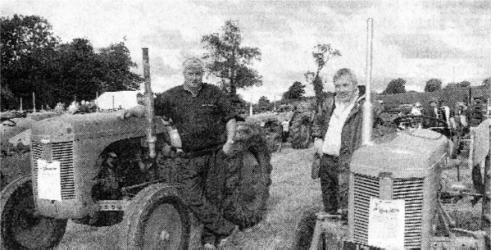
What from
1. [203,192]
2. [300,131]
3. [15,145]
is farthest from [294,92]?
A: [203,192]

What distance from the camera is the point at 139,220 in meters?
3.88

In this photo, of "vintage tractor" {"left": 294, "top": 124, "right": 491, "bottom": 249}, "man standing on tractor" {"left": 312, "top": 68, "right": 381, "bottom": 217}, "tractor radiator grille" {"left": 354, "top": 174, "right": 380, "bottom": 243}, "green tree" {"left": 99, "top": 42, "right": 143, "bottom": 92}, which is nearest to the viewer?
"vintage tractor" {"left": 294, "top": 124, "right": 491, "bottom": 249}

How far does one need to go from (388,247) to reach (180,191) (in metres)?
1.91

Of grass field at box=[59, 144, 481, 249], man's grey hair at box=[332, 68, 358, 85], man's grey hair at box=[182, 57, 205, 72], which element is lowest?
grass field at box=[59, 144, 481, 249]

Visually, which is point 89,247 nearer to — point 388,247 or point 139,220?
point 139,220

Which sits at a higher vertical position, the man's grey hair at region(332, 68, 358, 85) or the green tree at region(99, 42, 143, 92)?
the green tree at region(99, 42, 143, 92)

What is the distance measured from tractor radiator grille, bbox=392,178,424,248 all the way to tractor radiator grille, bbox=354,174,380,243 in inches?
4.9

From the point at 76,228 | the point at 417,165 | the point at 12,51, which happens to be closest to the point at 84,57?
the point at 12,51

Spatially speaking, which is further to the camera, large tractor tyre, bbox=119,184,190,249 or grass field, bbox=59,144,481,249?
grass field, bbox=59,144,481,249

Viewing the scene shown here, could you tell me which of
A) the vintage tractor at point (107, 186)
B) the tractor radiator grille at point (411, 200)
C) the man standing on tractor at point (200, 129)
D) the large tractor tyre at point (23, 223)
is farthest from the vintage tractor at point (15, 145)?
the tractor radiator grille at point (411, 200)

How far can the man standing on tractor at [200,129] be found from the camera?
464 centimetres

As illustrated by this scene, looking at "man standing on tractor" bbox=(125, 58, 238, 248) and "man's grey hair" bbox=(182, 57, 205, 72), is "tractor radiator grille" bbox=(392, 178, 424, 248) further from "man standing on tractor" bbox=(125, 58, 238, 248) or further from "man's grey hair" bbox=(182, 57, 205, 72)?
"man's grey hair" bbox=(182, 57, 205, 72)

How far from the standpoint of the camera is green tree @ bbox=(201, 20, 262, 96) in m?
32.3

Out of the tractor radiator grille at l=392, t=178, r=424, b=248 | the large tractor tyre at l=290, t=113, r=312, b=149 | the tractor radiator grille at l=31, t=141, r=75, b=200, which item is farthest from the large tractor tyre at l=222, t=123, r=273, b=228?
the large tractor tyre at l=290, t=113, r=312, b=149
